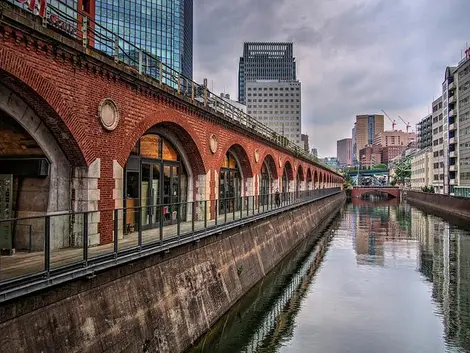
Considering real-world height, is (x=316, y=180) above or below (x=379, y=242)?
above

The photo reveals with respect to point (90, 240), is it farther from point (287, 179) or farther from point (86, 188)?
point (287, 179)

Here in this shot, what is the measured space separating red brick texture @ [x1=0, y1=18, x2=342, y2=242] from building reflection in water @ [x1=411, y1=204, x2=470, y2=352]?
11947 millimetres

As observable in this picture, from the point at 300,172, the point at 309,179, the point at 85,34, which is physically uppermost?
the point at 85,34

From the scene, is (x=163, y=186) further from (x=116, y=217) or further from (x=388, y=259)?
(x=388, y=259)

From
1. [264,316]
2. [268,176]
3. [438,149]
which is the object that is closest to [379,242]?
[268,176]

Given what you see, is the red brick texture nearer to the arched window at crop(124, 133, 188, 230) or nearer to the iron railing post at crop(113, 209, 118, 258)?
the iron railing post at crop(113, 209, 118, 258)

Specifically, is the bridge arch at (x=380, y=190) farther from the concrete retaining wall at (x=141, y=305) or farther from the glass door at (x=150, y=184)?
the glass door at (x=150, y=184)

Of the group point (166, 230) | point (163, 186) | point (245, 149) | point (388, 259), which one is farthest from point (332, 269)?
point (166, 230)

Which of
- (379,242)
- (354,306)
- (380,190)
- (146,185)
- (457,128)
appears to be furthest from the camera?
(380,190)

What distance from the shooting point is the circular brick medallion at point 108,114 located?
1142 cm

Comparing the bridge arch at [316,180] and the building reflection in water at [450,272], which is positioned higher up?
the bridge arch at [316,180]

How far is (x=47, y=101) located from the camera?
953cm

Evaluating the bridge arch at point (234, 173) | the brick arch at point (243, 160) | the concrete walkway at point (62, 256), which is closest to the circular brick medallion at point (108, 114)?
the concrete walkway at point (62, 256)

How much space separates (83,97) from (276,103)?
17195cm
